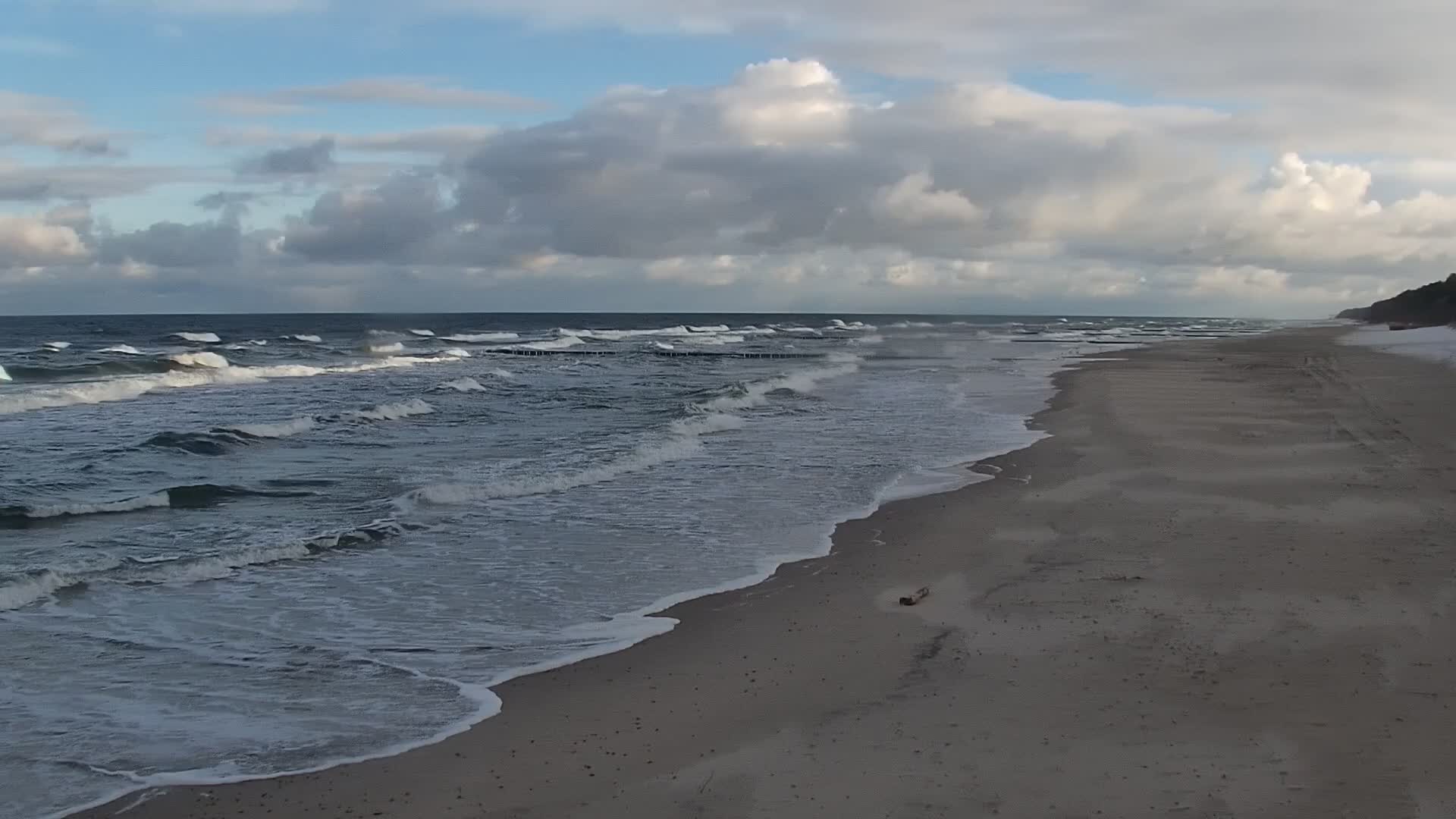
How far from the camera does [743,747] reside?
615 cm

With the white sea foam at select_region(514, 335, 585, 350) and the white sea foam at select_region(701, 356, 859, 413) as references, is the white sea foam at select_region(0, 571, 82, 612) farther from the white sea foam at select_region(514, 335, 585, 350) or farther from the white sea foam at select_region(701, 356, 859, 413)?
the white sea foam at select_region(514, 335, 585, 350)

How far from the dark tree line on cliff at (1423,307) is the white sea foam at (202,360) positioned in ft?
210

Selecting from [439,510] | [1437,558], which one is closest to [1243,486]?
[1437,558]

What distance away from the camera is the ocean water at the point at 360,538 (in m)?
6.90

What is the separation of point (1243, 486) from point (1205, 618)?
659cm

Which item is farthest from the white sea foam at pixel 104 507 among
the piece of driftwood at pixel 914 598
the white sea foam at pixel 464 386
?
the white sea foam at pixel 464 386

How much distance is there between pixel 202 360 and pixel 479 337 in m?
40.0

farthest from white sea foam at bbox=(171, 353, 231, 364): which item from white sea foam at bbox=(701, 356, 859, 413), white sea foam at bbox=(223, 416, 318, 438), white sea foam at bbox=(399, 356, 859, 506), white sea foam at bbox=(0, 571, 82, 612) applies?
white sea foam at bbox=(0, 571, 82, 612)

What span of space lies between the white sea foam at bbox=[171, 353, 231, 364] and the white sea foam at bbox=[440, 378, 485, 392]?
45.5ft

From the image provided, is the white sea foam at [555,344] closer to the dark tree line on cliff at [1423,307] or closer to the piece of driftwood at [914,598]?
the dark tree line on cliff at [1423,307]

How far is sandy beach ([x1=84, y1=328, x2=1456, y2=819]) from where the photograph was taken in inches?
217

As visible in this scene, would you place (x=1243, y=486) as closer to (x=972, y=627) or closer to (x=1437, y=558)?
(x=1437, y=558)

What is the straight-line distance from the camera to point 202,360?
45188mm

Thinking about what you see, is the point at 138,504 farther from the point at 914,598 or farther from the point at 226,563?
the point at 914,598
